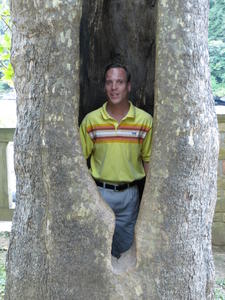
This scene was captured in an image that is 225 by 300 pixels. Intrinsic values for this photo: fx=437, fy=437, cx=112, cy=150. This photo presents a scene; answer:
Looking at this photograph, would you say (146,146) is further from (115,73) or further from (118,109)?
(115,73)

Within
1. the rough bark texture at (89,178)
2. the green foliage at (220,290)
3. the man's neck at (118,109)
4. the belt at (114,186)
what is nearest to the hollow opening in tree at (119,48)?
the man's neck at (118,109)

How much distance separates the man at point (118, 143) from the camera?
297cm

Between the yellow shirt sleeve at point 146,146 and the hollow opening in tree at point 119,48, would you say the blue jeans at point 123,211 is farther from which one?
the hollow opening in tree at point 119,48

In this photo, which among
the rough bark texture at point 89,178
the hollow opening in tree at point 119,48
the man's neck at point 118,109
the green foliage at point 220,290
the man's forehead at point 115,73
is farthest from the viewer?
the green foliage at point 220,290

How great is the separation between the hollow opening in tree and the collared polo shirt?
1.47ft

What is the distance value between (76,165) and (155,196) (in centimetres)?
48

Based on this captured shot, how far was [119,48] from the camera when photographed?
3.61 meters

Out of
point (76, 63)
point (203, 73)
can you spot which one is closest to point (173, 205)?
point (203, 73)

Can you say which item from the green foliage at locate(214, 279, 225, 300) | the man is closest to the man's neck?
the man

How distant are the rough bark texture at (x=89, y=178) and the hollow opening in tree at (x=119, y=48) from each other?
2.97 feet

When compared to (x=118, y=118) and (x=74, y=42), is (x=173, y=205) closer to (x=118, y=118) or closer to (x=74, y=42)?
(x=118, y=118)

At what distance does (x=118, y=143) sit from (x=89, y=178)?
551mm

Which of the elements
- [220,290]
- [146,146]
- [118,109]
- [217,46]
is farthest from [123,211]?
[217,46]

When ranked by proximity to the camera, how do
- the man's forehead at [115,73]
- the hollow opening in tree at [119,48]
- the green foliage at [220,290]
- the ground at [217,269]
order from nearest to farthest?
the man's forehead at [115,73]
the hollow opening in tree at [119,48]
the green foliage at [220,290]
the ground at [217,269]
